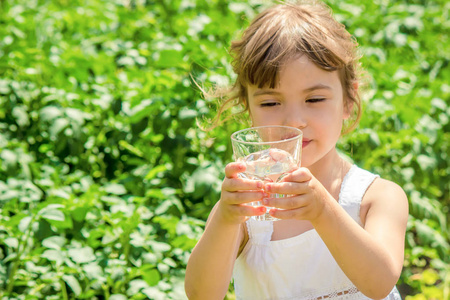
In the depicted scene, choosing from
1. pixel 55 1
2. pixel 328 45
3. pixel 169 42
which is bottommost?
pixel 55 1

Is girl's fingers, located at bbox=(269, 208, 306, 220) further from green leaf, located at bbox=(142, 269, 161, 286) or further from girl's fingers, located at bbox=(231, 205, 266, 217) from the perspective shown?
green leaf, located at bbox=(142, 269, 161, 286)

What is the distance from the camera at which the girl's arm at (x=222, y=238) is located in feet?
5.76

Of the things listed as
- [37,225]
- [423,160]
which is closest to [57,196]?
[37,225]

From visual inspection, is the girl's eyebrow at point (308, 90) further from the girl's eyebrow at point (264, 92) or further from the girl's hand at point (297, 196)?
the girl's hand at point (297, 196)

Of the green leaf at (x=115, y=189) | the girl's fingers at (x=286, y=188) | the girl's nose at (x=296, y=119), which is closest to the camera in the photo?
the girl's fingers at (x=286, y=188)

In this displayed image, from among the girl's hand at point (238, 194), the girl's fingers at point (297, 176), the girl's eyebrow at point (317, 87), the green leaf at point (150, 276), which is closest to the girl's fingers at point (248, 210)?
the girl's hand at point (238, 194)

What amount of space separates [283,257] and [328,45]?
71cm

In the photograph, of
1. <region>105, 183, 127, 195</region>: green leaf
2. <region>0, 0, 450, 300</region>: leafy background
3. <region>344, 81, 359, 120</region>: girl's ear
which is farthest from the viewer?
<region>105, 183, 127, 195</region>: green leaf

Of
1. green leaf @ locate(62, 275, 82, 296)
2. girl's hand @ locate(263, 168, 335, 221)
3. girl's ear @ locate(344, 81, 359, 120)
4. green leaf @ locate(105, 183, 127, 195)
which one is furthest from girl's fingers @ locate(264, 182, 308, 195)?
green leaf @ locate(105, 183, 127, 195)

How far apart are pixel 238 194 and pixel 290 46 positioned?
63 cm

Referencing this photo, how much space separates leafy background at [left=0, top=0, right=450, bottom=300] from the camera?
8.61 feet

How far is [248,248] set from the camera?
2373 millimetres

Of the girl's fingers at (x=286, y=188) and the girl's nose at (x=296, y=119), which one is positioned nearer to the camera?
the girl's fingers at (x=286, y=188)

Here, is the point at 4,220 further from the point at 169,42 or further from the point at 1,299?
the point at 169,42
